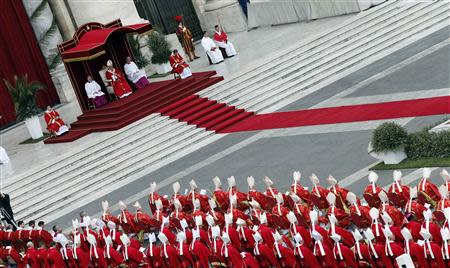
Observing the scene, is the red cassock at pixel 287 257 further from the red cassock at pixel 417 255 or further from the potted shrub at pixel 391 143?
the potted shrub at pixel 391 143

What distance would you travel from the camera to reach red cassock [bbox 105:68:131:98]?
31719mm

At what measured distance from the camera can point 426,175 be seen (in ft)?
51.2

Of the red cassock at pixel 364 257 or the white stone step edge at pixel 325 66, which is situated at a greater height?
the white stone step edge at pixel 325 66

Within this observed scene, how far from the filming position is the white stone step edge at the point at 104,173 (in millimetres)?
26581

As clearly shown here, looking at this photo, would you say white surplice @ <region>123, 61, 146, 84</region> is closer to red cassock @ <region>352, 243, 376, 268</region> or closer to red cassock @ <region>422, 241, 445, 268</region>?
red cassock @ <region>352, 243, 376, 268</region>

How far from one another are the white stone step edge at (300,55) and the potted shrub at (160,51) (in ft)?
17.2

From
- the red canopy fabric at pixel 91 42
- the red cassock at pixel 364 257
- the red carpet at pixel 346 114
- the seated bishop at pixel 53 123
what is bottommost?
the red carpet at pixel 346 114

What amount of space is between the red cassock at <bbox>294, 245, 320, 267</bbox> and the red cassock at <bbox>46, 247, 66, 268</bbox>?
5847 mm

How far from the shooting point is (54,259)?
19.2 m

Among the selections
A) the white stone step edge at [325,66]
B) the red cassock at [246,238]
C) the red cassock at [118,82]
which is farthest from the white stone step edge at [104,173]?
the red cassock at [246,238]

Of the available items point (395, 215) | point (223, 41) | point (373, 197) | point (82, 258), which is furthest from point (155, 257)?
point (223, 41)

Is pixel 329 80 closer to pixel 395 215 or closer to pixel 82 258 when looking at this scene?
pixel 82 258

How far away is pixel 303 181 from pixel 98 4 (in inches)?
706

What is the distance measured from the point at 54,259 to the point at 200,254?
4043 millimetres
